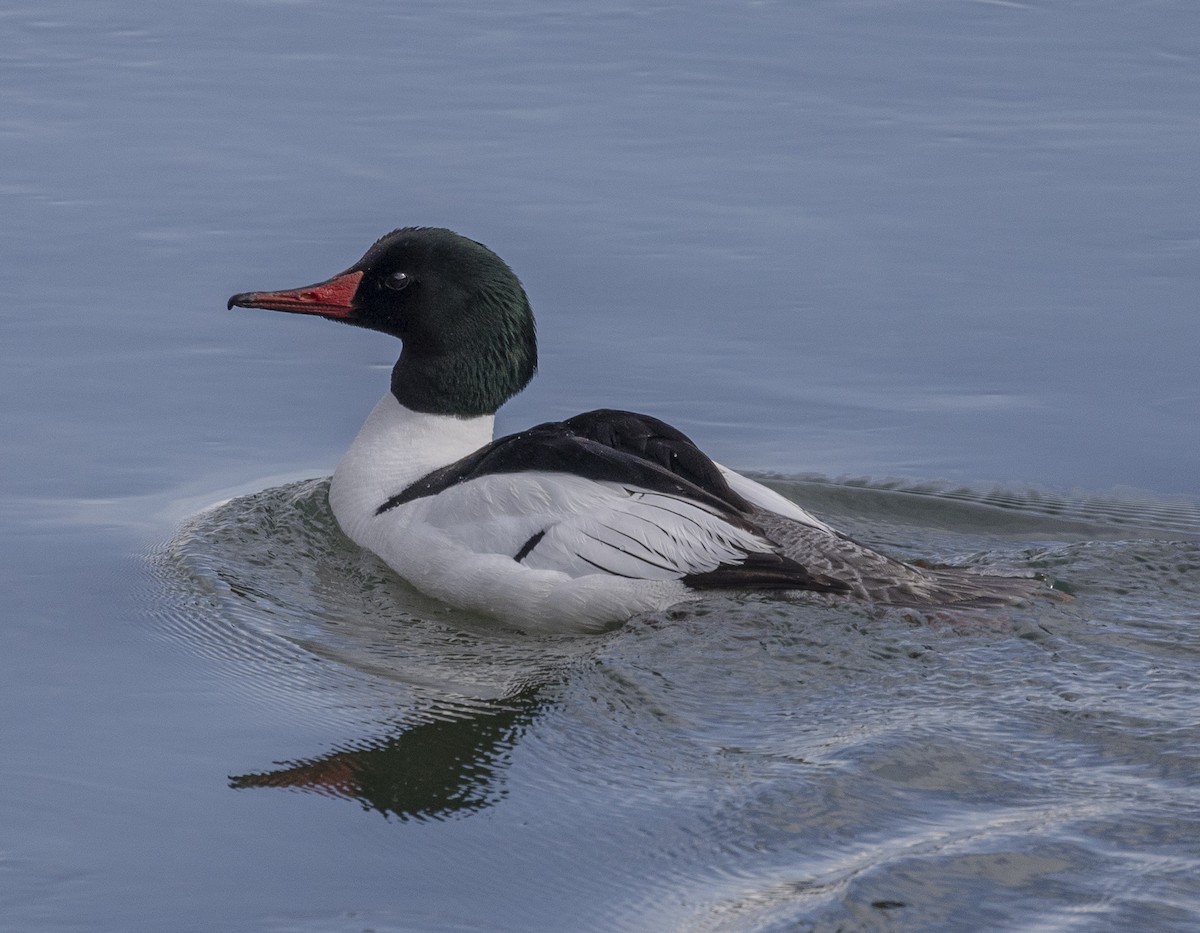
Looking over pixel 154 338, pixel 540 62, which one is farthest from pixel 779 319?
pixel 540 62

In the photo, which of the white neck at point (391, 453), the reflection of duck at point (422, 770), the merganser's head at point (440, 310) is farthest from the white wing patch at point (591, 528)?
the reflection of duck at point (422, 770)

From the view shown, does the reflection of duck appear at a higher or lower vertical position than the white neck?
lower

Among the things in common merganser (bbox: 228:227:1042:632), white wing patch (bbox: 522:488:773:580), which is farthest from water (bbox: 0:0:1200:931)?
white wing patch (bbox: 522:488:773:580)

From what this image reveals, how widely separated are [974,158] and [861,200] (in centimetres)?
108

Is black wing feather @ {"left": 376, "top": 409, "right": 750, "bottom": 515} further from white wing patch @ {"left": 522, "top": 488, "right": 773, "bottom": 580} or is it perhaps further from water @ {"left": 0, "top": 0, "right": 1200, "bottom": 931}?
water @ {"left": 0, "top": 0, "right": 1200, "bottom": 931}

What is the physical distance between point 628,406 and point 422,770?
3.89 meters

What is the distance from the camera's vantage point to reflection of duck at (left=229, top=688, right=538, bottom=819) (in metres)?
5.68

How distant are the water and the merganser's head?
88 cm

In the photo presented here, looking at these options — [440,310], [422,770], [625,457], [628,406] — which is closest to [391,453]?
[440,310]

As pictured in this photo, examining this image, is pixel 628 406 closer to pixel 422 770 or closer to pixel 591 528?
pixel 591 528

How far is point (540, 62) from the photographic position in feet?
46.3

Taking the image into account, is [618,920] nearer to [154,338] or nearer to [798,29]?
[154,338]

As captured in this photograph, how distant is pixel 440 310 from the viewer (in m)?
8.14

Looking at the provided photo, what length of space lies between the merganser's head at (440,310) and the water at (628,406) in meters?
0.88
